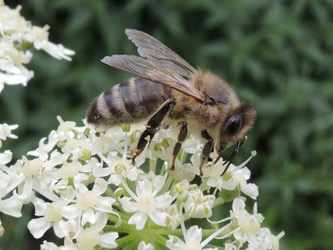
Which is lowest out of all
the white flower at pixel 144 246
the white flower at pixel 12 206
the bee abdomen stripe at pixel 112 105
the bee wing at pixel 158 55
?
the white flower at pixel 144 246

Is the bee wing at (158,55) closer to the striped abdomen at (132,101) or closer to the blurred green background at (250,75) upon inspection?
the striped abdomen at (132,101)

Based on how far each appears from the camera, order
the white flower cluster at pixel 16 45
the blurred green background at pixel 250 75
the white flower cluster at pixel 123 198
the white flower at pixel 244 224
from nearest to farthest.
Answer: the white flower cluster at pixel 123 198
the white flower at pixel 244 224
the white flower cluster at pixel 16 45
the blurred green background at pixel 250 75

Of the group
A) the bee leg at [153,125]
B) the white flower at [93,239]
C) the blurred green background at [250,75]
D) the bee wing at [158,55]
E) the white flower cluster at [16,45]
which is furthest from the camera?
the blurred green background at [250,75]

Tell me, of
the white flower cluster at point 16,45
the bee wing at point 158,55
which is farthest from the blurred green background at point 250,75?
the bee wing at point 158,55

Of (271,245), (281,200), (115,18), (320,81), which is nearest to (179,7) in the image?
(115,18)

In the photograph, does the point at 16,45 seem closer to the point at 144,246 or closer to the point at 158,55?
the point at 158,55

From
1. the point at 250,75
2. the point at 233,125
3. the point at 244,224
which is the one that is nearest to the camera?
the point at 244,224

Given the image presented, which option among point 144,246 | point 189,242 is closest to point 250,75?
point 189,242

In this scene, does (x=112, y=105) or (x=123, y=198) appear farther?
(x=112, y=105)
